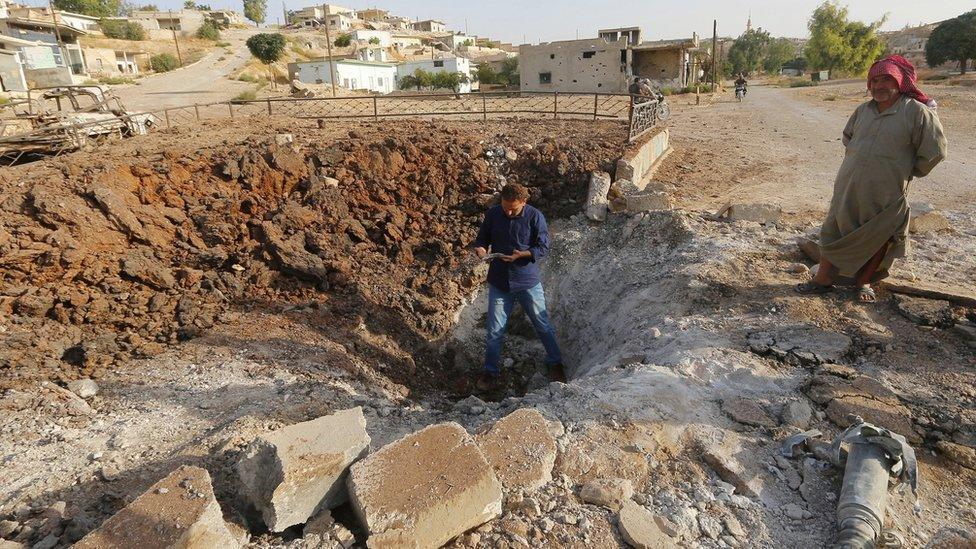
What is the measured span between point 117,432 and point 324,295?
2.81m

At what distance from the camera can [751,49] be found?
6606cm

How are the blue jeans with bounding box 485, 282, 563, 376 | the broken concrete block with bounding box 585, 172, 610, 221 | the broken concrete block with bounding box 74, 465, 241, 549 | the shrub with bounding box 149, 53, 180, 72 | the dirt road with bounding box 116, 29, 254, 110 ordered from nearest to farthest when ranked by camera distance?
the broken concrete block with bounding box 74, 465, 241, 549, the blue jeans with bounding box 485, 282, 563, 376, the broken concrete block with bounding box 585, 172, 610, 221, the dirt road with bounding box 116, 29, 254, 110, the shrub with bounding box 149, 53, 180, 72

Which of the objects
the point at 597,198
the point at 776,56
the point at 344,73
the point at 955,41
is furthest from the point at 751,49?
the point at 597,198

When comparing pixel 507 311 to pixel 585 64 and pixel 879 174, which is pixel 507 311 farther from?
pixel 585 64

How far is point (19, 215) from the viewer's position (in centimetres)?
541

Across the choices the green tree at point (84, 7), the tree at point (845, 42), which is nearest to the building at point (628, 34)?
the tree at point (845, 42)

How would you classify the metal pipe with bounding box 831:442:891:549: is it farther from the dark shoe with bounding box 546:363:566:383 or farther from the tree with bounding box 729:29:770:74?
the tree with bounding box 729:29:770:74

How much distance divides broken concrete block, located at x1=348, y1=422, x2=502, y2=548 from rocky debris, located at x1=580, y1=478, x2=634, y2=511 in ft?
1.50

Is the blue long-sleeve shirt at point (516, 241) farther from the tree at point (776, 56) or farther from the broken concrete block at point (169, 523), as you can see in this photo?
the tree at point (776, 56)

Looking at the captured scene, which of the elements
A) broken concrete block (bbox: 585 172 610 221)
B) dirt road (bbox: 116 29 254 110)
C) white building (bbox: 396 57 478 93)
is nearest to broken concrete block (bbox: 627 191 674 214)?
broken concrete block (bbox: 585 172 610 221)

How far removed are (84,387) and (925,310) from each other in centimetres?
623

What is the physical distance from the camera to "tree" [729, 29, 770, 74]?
64000 mm

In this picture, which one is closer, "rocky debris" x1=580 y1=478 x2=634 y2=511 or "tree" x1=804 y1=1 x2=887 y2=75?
"rocky debris" x1=580 y1=478 x2=634 y2=511

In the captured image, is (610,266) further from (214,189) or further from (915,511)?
(214,189)
